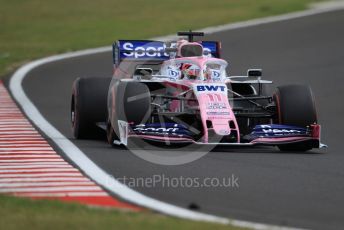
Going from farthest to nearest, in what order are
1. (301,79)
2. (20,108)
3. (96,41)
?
(96,41), (301,79), (20,108)

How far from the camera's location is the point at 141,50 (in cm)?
1511

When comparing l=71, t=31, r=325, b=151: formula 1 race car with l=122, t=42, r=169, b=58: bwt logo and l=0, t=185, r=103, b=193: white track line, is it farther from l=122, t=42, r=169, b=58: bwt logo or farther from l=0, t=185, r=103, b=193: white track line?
l=0, t=185, r=103, b=193: white track line

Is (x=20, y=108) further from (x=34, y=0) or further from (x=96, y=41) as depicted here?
(x=34, y=0)

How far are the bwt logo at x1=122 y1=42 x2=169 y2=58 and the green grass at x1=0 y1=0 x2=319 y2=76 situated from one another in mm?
8965

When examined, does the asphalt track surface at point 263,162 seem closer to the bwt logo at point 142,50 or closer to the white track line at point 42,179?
the white track line at point 42,179

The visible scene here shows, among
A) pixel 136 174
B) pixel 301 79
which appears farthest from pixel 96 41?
pixel 136 174

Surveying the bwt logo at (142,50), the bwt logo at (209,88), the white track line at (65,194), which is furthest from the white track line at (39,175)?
the bwt logo at (142,50)

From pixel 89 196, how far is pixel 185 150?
3.66 meters

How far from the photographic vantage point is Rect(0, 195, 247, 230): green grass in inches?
277

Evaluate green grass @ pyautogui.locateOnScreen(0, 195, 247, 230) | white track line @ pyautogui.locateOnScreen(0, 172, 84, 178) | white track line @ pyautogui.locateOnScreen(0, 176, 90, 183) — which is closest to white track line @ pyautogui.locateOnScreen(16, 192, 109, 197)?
green grass @ pyautogui.locateOnScreen(0, 195, 247, 230)

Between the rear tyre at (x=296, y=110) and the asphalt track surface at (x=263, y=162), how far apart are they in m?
0.26

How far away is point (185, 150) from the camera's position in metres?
11.9

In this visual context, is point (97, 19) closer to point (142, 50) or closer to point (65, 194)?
point (142, 50)

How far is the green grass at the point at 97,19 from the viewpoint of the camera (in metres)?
27.7
